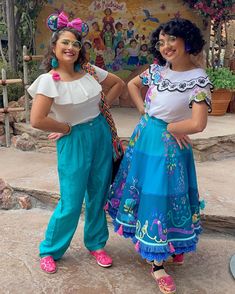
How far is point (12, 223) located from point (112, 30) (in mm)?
4263

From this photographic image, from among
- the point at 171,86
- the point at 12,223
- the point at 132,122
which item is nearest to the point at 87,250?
the point at 12,223

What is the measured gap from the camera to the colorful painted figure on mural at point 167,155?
240 cm

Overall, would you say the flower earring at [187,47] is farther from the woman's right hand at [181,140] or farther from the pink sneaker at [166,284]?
the pink sneaker at [166,284]

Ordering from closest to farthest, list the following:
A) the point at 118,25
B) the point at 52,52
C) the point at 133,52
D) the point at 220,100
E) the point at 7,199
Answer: the point at 52,52, the point at 7,199, the point at 220,100, the point at 118,25, the point at 133,52

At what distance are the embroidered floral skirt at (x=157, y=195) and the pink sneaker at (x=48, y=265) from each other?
19.8 inches

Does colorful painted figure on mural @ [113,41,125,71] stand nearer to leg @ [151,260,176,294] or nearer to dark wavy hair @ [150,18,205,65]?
dark wavy hair @ [150,18,205,65]

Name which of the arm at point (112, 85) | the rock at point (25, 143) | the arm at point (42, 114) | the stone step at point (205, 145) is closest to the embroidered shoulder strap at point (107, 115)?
the arm at point (112, 85)

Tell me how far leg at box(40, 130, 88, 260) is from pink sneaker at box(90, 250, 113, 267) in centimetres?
28

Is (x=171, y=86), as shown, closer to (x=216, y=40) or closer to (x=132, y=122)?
(x=132, y=122)

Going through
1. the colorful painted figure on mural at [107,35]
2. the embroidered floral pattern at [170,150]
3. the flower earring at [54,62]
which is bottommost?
the embroidered floral pattern at [170,150]

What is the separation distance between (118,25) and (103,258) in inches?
190

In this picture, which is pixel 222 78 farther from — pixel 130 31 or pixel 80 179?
pixel 80 179

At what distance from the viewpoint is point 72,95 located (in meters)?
2.48

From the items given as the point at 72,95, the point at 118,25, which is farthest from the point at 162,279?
the point at 118,25
